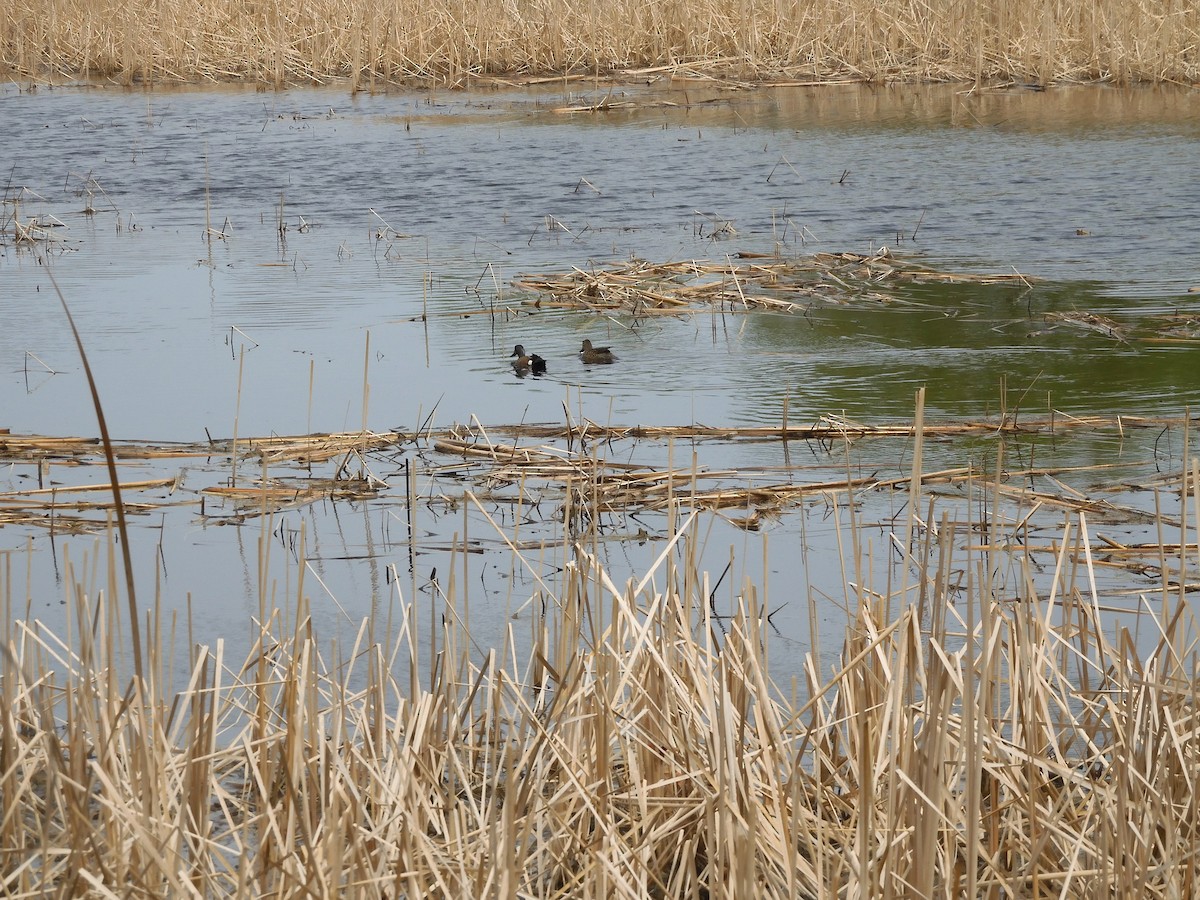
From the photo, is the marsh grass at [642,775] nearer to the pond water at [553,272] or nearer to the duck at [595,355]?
the pond water at [553,272]

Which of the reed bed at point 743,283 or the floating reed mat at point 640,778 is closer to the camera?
the floating reed mat at point 640,778

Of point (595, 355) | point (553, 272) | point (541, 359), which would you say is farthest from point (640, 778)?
point (553, 272)

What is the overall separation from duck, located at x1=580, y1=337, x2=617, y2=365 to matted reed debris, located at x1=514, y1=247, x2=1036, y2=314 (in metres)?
0.96

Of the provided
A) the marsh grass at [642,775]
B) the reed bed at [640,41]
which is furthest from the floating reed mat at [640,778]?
the reed bed at [640,41]

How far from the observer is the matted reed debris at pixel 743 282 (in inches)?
292

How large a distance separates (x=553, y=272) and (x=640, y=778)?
5.86m

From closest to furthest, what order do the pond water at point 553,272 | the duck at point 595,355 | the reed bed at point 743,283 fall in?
the pond water at point 553,272 → the duck at point 595,355 → the reed bed at point 743,283

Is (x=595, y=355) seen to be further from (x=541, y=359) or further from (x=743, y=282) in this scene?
(x=743, y=282)

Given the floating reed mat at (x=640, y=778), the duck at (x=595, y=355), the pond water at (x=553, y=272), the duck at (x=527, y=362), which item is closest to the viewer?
the floating reed mat at (x=640, y=778)

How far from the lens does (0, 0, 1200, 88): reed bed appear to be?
14.9 m

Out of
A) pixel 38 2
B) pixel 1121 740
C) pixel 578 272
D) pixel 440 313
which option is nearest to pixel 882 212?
pixel 578 272

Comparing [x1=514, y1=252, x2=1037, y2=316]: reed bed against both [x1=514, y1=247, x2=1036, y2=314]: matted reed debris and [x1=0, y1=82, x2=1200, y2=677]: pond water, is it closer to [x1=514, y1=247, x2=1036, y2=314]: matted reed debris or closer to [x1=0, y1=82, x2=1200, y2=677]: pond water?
[x1=514, y1=247, x2=1036, y2=314]: matted reed debris

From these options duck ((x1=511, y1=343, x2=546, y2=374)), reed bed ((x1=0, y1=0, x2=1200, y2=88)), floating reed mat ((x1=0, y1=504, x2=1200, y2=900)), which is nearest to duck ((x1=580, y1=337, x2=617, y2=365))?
duck ((x1=511, y1=343, x2=546, y2=374))

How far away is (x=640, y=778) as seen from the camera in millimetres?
2570
